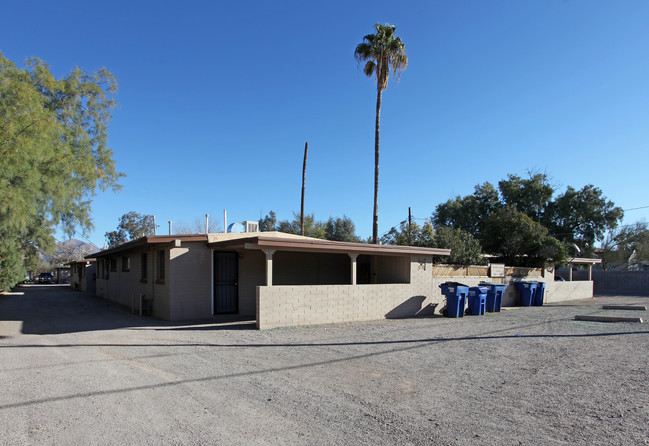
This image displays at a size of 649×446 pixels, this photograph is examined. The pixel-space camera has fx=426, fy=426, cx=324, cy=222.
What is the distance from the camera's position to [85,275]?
103 ft

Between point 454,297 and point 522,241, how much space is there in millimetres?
10706

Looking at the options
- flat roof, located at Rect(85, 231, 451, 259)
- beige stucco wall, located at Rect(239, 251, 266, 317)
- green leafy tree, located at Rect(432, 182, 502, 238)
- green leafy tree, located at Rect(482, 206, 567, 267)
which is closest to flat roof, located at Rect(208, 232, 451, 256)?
flat roof, located at Rect(85, 231, 451, 259)

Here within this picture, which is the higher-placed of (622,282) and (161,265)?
(161,265)

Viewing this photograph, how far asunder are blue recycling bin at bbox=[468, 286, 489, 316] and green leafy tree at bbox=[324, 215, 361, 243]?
2817cm

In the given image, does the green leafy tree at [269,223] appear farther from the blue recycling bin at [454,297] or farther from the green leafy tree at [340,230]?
the blue recycling bin at [454,297]

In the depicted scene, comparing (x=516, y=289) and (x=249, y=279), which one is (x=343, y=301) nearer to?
(x=249, y=279)

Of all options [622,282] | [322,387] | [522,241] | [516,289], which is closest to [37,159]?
[322,387]

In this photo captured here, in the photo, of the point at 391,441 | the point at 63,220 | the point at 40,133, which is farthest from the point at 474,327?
the point at 63,220

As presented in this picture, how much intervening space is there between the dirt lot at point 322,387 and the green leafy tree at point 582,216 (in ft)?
99.0

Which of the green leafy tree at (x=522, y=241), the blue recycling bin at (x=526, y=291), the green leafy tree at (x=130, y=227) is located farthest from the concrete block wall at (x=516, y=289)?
the green leafy tree at (x=130, y=227)

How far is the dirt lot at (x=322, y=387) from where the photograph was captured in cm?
430

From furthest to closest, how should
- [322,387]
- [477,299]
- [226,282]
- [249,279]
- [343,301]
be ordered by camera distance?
[477,299], [249,279], [226,282], [343,301], [322,387]

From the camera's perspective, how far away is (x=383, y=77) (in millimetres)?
19938

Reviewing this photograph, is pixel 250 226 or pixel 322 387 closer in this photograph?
pixel 322 387
